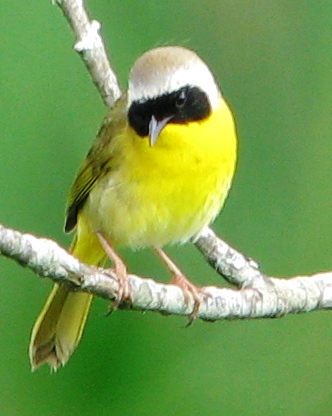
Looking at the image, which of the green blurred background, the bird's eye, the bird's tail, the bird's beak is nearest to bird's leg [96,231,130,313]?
the bird's tail

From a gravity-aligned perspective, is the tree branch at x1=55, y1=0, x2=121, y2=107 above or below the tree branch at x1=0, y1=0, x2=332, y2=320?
above

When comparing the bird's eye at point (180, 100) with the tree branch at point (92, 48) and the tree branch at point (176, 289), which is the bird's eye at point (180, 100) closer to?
the tree branch at point (176, 289)

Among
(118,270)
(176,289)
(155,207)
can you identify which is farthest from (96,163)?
(176,289)

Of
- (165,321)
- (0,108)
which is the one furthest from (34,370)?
(0,108)

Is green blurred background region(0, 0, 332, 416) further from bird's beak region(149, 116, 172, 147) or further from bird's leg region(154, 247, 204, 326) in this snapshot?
bird's beak region(149, 116, 172, 147)

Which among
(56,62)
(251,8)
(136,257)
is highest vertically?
(251,8)

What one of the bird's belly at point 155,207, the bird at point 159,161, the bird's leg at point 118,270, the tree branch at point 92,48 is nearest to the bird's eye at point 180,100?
the bird at point 159,161

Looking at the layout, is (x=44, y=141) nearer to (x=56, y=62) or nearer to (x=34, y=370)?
(x=56, y=62)
